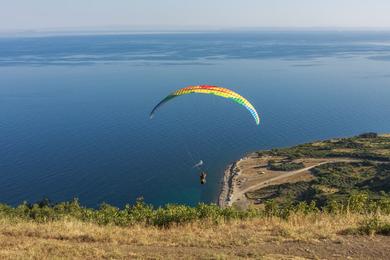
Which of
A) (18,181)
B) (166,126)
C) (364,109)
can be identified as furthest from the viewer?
(364,109)

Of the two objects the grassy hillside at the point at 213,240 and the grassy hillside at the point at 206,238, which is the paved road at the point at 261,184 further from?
the grassy hillside at the point at 213,240

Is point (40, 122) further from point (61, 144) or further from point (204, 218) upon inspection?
point (204, 218)

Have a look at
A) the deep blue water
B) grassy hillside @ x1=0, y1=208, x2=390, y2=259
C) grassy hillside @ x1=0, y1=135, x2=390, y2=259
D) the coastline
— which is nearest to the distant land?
the coastline

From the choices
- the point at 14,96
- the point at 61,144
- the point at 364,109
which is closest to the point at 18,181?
the point at 61,144

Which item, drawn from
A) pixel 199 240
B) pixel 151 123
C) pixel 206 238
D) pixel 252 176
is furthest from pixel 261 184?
pixel 199 240

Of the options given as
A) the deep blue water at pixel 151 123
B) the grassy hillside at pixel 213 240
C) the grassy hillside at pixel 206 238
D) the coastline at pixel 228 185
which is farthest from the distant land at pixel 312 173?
the grassy hillside at pixel 213 240

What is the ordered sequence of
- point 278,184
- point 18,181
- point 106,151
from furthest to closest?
point 106,151 → point 18,181 → point 278,184

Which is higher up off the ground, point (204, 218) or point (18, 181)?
point (204, 218)

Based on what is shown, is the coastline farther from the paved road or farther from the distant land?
the paved road
